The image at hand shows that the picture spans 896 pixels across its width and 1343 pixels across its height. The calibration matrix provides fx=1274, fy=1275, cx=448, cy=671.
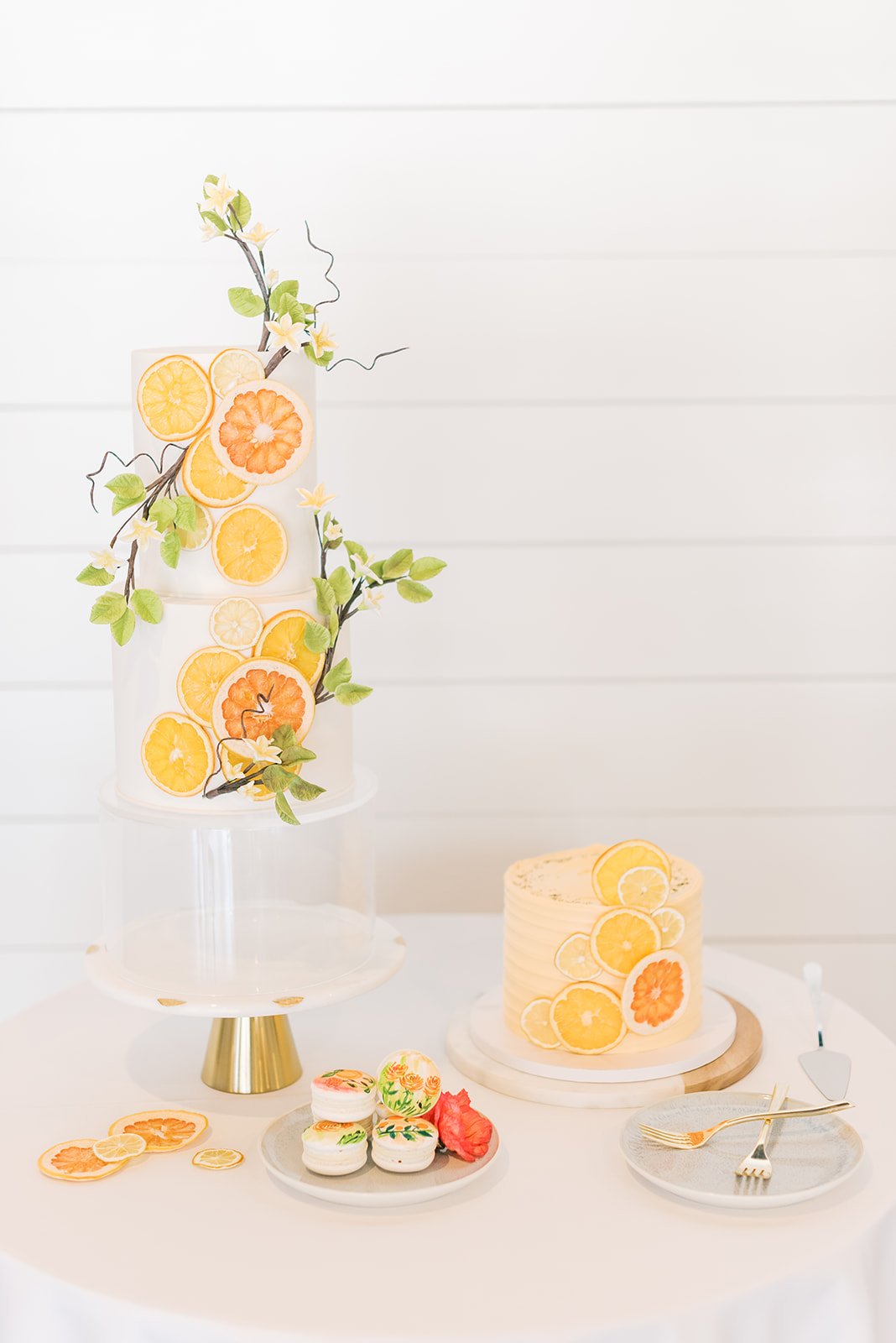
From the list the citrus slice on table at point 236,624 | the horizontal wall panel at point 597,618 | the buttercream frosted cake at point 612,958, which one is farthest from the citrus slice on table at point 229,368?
the horizontal wall panel at point 597,618

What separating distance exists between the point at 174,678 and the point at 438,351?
844 mm

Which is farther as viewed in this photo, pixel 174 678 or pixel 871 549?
pixel 871 549

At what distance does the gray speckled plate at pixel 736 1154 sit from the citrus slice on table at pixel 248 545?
21.4 inches

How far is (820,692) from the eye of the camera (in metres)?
1.82

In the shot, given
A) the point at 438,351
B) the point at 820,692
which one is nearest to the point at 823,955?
the point at 820,692

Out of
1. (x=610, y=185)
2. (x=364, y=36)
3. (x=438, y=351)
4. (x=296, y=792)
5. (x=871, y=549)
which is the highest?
(x=364, y=36)

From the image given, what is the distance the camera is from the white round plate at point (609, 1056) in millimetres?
1091

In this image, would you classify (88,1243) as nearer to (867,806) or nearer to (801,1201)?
(801,1201)

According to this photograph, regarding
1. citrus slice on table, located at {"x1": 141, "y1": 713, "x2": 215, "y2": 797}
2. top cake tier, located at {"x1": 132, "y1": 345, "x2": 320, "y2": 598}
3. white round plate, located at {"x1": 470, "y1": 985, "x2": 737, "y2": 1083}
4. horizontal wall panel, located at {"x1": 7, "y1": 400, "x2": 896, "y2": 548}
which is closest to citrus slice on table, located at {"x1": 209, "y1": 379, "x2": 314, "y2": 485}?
top cake tier, located at {"x1": 132, "y1": 345, "x2": 320, "y2": 598}

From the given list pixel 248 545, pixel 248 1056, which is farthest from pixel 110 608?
pixel 248 1056

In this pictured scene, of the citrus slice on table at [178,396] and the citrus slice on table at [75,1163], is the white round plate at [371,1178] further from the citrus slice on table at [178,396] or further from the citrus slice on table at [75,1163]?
the citrus slice on table at [178,396]

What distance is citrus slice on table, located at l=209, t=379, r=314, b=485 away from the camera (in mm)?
1053

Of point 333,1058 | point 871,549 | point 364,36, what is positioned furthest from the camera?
point 871,549

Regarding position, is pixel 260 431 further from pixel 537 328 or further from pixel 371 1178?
pixel 537 328
